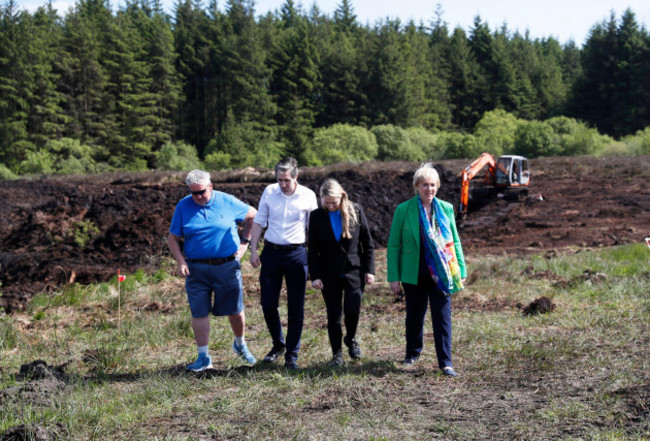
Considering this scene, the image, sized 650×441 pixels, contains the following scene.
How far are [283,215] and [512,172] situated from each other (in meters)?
20.4

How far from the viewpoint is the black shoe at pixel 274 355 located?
603 cm

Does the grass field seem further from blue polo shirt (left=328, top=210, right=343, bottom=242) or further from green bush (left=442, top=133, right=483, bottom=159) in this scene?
green bush (left=442, top=133, right=483, bottom=159)

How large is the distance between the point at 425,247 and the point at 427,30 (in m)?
115

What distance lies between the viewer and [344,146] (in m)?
55.3

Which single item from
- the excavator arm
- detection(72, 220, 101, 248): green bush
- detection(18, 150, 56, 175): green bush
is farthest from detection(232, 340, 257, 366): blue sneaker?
detection(18, 150, 56, 175): green bush

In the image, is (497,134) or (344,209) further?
(497,134)

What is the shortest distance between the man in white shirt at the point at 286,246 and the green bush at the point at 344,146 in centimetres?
4568

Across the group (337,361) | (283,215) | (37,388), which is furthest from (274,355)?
(37,388)

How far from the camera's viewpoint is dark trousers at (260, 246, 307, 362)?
5809 mm

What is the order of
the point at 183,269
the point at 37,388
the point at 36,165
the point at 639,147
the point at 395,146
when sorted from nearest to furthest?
the point at 37,388 → the point at 183,269 → the point at 639,147 → the point at 36,165 → the point at 395,146

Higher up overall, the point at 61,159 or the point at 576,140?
the point at 576,140

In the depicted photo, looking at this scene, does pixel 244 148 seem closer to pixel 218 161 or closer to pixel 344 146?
pixel 218 161

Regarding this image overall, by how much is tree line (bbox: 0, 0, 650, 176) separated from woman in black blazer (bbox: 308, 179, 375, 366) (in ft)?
135

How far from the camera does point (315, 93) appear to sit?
2913 inches
